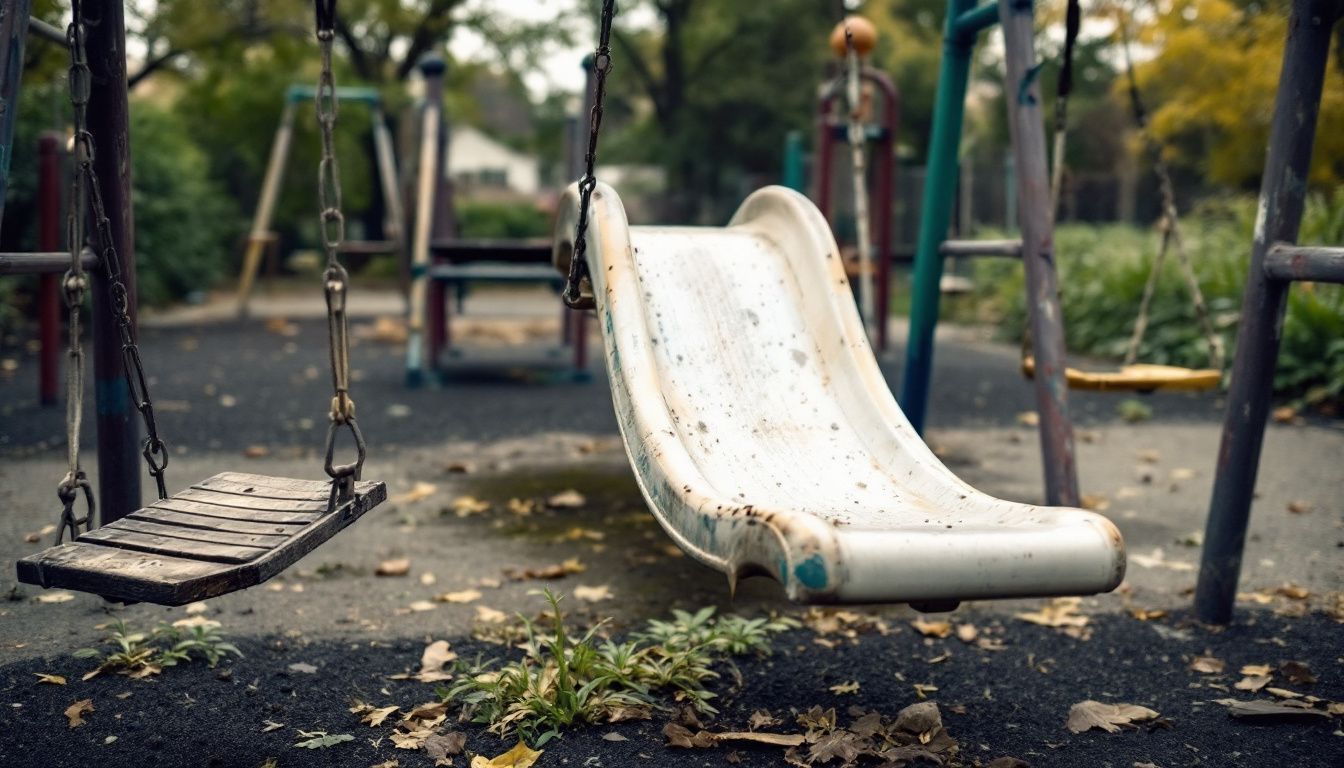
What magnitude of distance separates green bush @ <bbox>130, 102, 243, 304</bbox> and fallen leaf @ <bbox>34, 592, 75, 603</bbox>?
9509 millimetres

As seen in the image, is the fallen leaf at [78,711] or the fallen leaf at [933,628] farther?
the fallen leaf at [933,628]

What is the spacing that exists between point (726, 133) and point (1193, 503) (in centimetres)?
2244

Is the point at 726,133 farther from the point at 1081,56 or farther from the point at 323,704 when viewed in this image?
the point at 323,704

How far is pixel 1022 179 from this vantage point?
11.8 ft

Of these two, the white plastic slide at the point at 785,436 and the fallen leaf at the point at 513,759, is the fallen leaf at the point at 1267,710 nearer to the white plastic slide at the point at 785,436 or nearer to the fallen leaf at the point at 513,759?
the white plastic slide at the point at 785,436

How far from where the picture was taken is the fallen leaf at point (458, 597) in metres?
3.52

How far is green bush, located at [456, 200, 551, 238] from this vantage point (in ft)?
83.8

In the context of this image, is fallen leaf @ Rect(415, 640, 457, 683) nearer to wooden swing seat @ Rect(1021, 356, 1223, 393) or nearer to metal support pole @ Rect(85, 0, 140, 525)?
metal support pole @ Rect(85, 0, 140, 525)

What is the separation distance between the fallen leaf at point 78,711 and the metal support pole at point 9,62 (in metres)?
1.05

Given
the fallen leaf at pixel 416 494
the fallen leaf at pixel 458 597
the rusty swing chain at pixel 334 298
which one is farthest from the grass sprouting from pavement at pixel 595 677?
the fallen leaf at pixel 416 494

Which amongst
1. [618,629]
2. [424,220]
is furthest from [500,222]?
[618,629]

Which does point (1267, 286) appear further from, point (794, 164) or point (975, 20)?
point (794, 164)

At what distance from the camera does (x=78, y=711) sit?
256 cm

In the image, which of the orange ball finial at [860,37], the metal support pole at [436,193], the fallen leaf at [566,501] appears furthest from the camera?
the metal support pole at [436,193]
